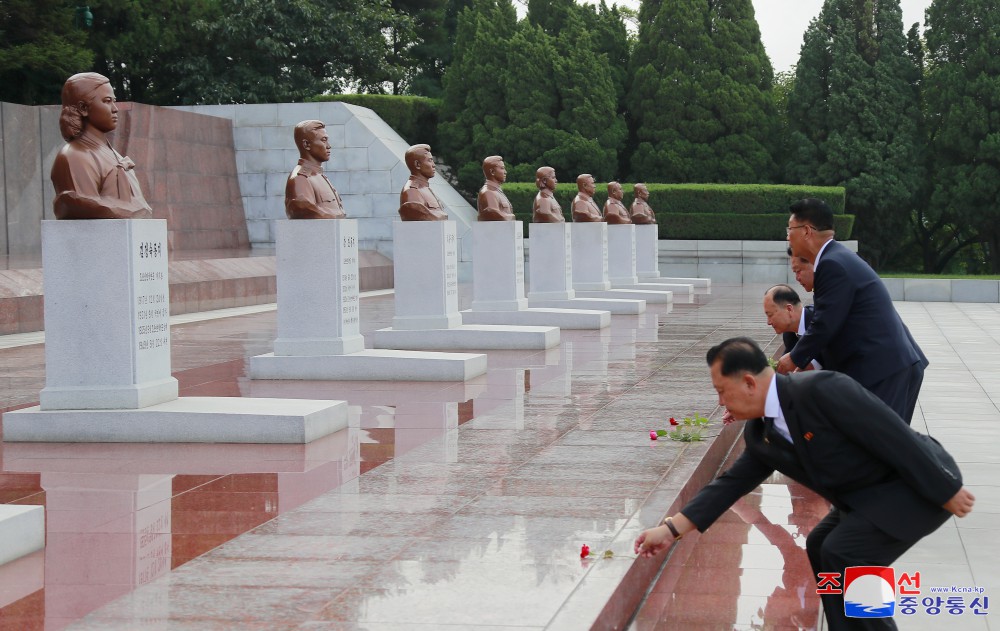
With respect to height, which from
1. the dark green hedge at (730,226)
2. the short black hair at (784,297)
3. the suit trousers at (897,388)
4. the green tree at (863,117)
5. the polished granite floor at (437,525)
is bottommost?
the polished granite floor at (437,525)

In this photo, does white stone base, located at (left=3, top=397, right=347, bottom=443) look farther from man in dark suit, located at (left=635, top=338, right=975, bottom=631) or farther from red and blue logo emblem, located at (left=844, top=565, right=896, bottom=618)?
red and blue logo emblem, located at (left=844, top=565, right=896, bottom=618)

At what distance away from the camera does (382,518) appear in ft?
17.2

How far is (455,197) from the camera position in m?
27.2

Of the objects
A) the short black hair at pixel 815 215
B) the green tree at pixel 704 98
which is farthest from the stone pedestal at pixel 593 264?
the short black hair at pixel 815 215

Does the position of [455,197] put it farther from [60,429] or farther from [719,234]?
Result: [60,429]

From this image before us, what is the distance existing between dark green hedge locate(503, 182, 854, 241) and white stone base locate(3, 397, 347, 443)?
812 inches

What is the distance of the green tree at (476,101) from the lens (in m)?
29.2

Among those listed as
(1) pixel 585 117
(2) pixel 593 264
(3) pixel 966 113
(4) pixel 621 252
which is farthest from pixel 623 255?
(3) pixel 966 113

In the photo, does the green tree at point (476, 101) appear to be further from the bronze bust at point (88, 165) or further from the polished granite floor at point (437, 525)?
the bronze bust at point (88, 165)

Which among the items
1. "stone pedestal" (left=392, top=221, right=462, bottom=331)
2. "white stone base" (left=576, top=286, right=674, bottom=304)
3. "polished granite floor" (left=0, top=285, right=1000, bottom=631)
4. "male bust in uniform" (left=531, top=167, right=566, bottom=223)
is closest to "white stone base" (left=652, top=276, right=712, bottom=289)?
"white stone base" (left=576, top=286, right=674, bottom=304)

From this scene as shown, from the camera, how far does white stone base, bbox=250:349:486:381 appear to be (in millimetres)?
9766

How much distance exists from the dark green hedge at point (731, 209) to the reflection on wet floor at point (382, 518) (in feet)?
59.7

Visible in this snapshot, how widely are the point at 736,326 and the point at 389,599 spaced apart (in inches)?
431

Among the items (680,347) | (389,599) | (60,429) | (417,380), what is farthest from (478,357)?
(389,599)
